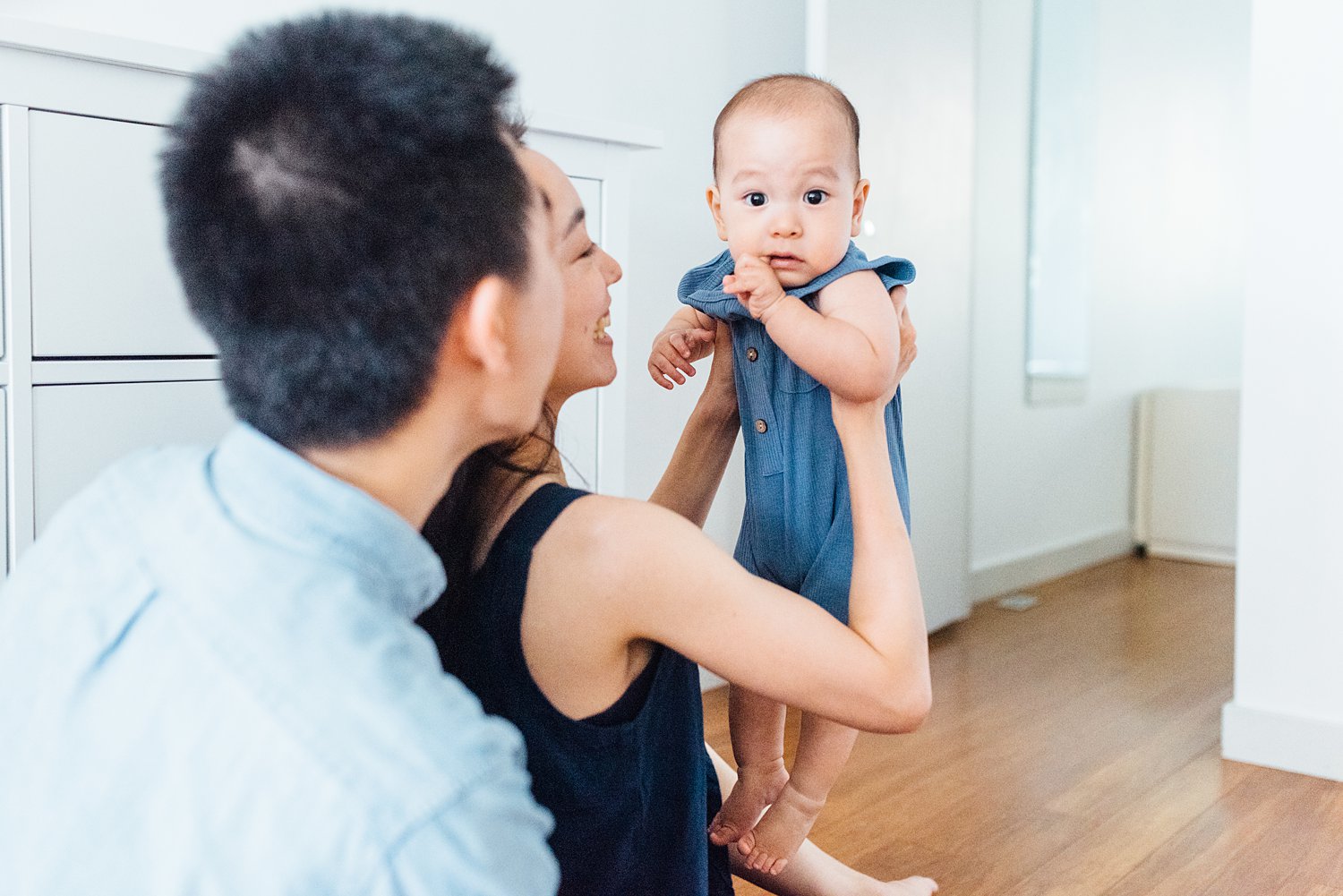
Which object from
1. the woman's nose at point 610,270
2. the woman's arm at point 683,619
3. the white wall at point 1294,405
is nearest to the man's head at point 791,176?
the woman's nose at point 610,270

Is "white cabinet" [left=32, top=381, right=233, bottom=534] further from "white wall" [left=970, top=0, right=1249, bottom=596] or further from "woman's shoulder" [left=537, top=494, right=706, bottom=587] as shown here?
"white wall" [left=970, top=0, right=1249, bottom=596]

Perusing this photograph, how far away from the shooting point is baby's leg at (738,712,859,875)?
127cm

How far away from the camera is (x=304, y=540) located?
54 cm

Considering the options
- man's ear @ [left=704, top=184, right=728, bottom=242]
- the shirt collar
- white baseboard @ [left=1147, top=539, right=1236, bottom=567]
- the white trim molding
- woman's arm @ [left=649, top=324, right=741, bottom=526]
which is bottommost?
white baseboard @ [left=1147, top=539, right=1236, bottom=567]

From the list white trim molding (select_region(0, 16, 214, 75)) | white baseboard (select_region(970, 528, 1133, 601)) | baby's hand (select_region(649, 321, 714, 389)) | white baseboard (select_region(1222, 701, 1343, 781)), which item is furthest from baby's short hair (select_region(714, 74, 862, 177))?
white baseboard (select_region(970, 528, 1133, 601))

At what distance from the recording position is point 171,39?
1.85 m

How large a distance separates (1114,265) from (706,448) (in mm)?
3549

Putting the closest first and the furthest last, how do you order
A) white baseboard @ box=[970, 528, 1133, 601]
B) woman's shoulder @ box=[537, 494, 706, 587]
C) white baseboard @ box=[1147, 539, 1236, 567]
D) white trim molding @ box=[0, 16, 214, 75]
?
woman's shoulder @ box=[537, 494, 706, 587]
white trim molding @ box=[0, 16, 214, 75]
white baseboard @ box=[970, 528, 1133, 601]
white baseboard @ box=[1147, 539, 1236, 567]

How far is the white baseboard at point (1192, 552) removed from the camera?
167 inches

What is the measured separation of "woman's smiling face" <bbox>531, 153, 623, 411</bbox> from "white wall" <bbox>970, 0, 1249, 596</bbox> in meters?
2.68

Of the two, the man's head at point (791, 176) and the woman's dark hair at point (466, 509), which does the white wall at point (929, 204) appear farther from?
the woman's dark hair at point (466, 509)

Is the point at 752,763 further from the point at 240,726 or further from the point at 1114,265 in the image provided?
the point at 1114,265

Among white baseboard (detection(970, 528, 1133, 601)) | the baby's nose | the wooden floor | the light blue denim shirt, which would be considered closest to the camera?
the light blue denim shirt

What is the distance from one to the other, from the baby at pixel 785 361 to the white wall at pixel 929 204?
1458 millimetres
